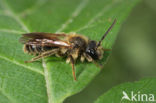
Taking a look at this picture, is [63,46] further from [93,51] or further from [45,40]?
[93,51]

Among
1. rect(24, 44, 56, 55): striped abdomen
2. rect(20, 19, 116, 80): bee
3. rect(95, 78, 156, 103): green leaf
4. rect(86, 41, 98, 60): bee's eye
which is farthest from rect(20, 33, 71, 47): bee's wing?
rect(95, 78, 156, 103): green leaf

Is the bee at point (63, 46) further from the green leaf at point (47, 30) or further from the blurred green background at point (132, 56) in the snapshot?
the blurred green background at point (132, 56)

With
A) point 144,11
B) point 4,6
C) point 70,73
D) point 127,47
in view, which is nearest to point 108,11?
point 70,73

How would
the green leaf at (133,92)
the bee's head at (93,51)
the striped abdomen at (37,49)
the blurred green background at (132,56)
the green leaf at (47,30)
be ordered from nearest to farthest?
the green leaf at (133,92) → the green leaf at (47,30) → the bee's head at (93,51) → the striped abdomen at (37,49) → the blurred green background at (132,56)

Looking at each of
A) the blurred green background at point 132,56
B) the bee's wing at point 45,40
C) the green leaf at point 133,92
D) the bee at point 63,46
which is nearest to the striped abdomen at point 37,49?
the bee at point 63,46

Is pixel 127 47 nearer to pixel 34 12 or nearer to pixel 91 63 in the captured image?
pixel 34 12

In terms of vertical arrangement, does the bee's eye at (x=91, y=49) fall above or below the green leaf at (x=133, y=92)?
above

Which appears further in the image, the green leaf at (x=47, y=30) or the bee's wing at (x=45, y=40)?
the bee's wing at (x=45, y=40)

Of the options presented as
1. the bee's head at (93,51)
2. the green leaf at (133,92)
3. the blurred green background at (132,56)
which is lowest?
the green leaf at (133,92)
